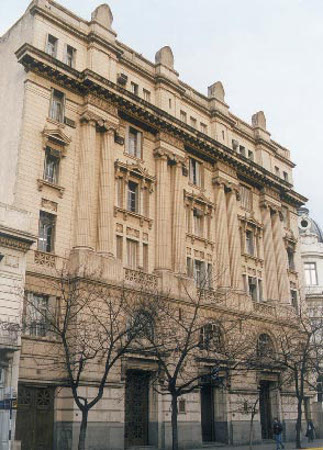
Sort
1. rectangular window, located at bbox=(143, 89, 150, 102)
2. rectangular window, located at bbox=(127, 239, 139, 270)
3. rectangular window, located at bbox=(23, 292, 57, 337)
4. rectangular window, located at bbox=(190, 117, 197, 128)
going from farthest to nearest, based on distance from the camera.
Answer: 1. rectangular window, located at bbox=(190, 117, 197, 128)
2. rectangular window, located at bbox=(143, 89, 150, 102)
3. rectangular window, located at bbox=(127, 239, 139, 270)
4. rectangular window, located at bbox=(23, 292, 57, 337)

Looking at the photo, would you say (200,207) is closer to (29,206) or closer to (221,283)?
(221,283)

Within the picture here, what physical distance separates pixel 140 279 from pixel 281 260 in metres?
18.2

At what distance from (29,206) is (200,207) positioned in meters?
16.0

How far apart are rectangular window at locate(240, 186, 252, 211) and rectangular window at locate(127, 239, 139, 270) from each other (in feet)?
47.3

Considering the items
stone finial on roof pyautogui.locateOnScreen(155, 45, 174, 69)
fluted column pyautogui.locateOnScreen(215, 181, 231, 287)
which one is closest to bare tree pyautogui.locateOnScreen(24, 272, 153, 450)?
fluted column pyautogui.locateOnScreen(215, 181, 231, 287)

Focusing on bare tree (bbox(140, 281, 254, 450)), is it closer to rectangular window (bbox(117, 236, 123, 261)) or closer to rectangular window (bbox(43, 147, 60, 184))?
rectangular window (bbox(117, 236, 123, 261))

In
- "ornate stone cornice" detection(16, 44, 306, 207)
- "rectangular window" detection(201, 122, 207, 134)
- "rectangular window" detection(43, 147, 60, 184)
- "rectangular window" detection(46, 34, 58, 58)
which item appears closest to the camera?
"rectangular window" detection(43, 147, 60, 184)

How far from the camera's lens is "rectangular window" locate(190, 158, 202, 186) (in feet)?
142

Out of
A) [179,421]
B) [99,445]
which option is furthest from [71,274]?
[179,421]

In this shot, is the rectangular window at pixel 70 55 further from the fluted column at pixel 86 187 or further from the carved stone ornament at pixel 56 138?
the carved stone ornament at pixel 56 138

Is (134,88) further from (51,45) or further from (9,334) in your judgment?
(9,334)

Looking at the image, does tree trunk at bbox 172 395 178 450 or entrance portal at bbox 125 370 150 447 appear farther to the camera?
entrance portal at bbox 125 370 150 447

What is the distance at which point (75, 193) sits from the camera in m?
33.8

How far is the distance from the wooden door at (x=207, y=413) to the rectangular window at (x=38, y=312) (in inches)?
532
